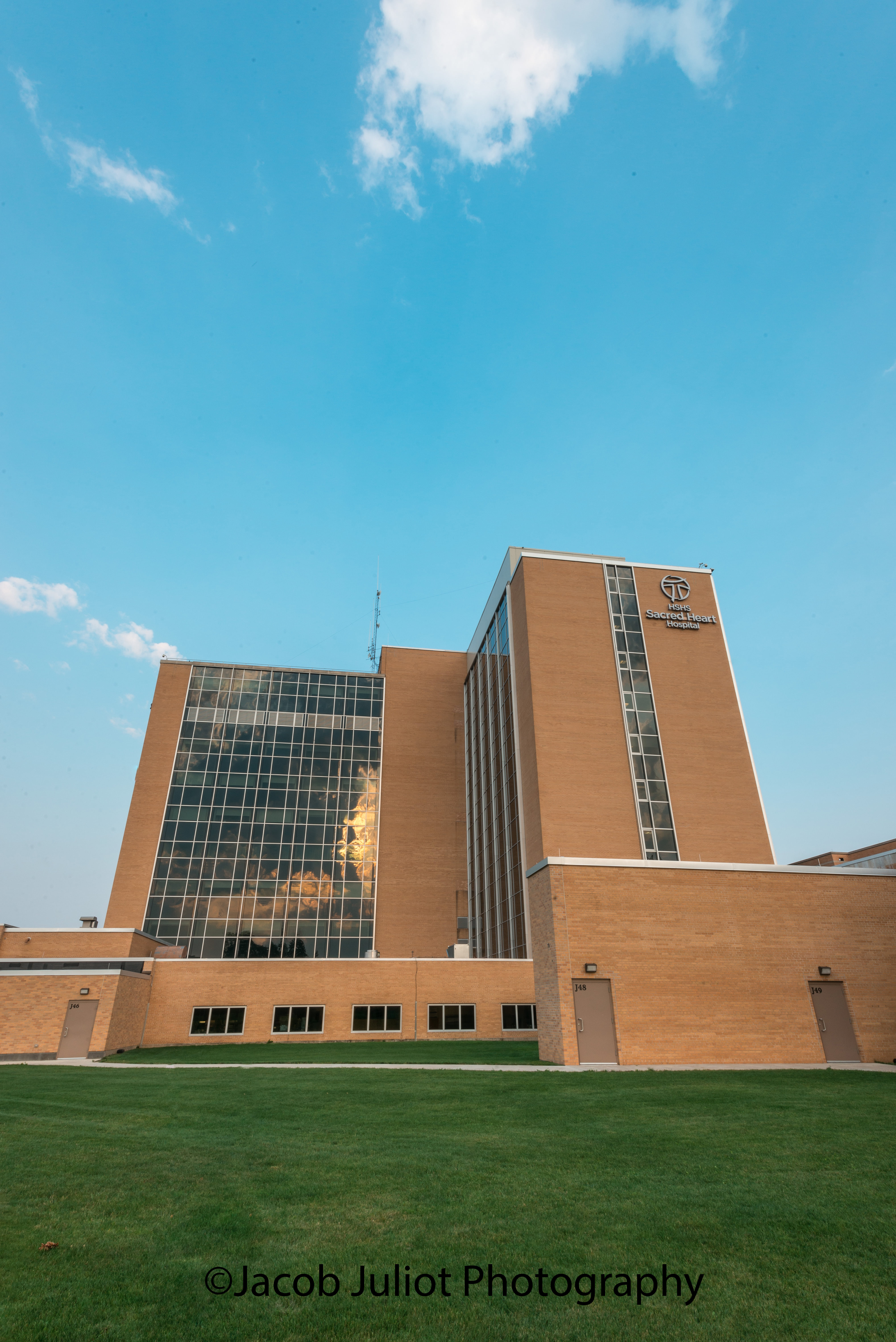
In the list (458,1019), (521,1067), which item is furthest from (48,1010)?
(521,1067)

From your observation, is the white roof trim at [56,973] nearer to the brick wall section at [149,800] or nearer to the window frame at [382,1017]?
the window frame at [382,1017]

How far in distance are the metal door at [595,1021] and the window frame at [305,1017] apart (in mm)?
22594

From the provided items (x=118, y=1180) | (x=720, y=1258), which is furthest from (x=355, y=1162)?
(x=720, y=1258)

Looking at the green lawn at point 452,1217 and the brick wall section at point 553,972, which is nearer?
the green lawn at point 452,1217

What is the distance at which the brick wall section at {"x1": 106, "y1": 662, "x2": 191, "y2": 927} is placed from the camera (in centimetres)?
5978

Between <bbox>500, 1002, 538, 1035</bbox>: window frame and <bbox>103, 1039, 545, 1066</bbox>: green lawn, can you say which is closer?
<bbox>103, 1039, 545, 1066</bbox>: green lawn

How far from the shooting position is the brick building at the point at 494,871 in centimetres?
2622

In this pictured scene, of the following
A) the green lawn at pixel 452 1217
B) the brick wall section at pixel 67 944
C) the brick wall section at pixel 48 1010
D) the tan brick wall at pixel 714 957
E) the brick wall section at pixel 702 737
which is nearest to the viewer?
the green lawn at pixel 452 1217

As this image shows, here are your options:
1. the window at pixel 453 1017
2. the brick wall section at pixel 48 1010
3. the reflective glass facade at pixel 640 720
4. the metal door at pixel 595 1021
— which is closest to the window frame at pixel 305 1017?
the window at pixel 453 1017

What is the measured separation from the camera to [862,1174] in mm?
10266

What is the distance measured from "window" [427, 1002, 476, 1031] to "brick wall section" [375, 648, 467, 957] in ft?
64.4

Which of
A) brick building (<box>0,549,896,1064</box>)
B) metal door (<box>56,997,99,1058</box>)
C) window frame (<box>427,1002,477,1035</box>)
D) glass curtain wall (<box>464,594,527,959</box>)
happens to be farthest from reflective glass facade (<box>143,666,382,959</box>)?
metal door (<box>56,997,99,1058</box>)

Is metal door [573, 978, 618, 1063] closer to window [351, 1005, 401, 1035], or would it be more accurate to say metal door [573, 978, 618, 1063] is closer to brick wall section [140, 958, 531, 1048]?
brick wall section [140, 958, 531, 1048]

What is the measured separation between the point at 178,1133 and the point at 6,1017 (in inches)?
1159
